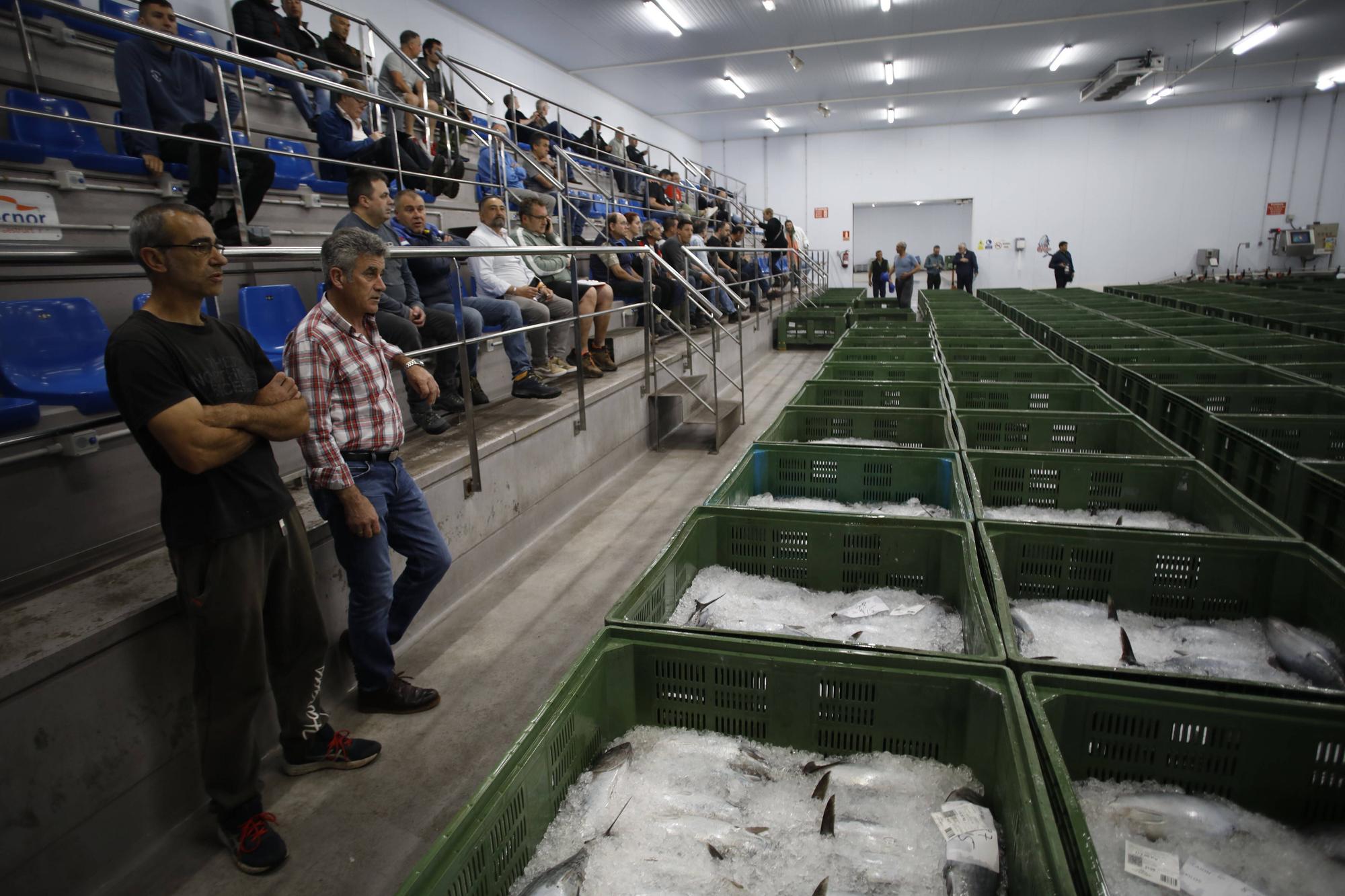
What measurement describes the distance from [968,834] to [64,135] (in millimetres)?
5386

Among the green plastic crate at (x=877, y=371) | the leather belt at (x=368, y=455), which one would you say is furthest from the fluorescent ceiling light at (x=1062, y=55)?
the leather belt at (x=368, y=455)

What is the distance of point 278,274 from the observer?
3807 millimetres

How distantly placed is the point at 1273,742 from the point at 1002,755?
1.63 ft

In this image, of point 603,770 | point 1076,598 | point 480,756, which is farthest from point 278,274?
point 1076,598

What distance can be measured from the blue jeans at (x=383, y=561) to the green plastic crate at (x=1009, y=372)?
10.6 feet

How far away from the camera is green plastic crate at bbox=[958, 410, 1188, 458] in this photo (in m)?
3.16

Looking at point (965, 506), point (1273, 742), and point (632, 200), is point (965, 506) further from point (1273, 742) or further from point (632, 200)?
point (632, 200)

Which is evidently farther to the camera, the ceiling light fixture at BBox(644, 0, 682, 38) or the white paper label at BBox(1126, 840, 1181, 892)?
the ceiling light fixture at BBox(644, 0, 682, 38)

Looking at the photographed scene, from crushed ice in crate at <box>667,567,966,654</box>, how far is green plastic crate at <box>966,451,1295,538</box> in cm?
61

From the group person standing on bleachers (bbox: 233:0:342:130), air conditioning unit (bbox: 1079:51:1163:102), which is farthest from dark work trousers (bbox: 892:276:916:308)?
person standing on bleachers (bbox: 233:0:342:130)

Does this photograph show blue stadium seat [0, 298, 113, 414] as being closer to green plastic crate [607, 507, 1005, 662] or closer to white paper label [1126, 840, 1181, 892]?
green plastic crate [607, 507, 1005, 662]

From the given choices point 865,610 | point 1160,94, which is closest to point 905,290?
point 1160,94

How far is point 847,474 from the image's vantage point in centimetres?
280

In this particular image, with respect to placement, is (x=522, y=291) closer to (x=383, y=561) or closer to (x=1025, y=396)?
(x=383, y=561)
